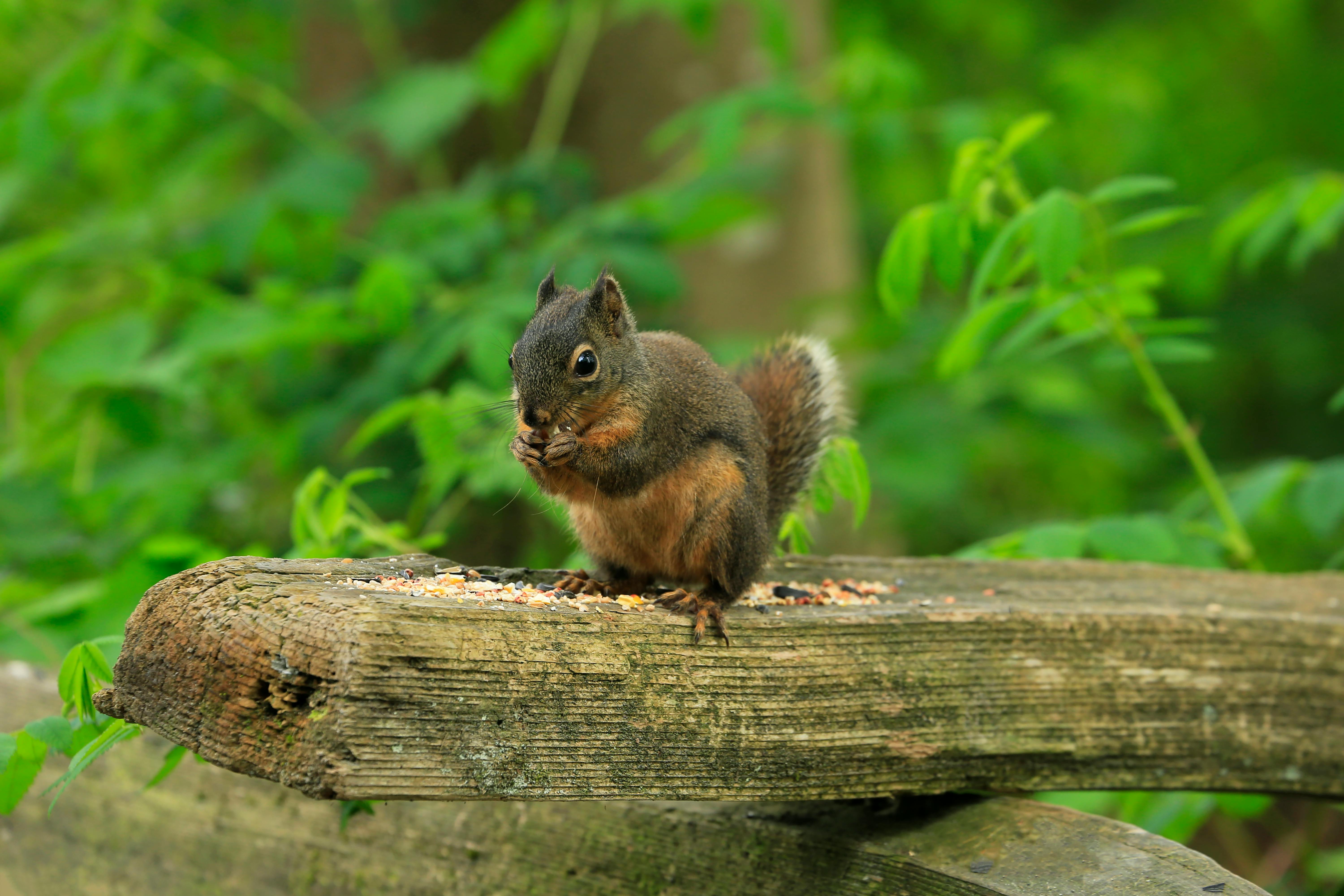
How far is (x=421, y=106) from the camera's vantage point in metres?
3.39

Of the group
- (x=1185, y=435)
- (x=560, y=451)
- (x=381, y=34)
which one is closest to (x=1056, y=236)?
(x=1185, y=435)

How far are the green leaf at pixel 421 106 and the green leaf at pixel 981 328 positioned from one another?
5.69ft

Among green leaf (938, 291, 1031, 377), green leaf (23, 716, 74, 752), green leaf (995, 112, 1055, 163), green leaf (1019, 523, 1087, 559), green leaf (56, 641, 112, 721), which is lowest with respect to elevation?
green leaf (23, 716, 74, 752)

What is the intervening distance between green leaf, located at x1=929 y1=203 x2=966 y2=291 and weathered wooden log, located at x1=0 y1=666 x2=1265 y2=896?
92 centimetres

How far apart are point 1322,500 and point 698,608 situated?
4.60 feet

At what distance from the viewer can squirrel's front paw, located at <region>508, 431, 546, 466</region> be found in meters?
1.86

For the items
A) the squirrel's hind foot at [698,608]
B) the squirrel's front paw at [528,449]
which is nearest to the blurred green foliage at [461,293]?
the squirrel's front paw at [528,449]

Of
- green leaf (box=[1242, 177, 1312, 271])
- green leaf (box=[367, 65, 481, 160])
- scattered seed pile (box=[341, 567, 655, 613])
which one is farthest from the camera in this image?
green leaf (box=[367, 65, 481, 160])

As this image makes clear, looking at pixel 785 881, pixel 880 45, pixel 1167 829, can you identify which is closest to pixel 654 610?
pixel 785 881

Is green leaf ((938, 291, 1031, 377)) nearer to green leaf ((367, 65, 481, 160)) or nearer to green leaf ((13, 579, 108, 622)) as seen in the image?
green leaf ((13, 579, 108, 622))

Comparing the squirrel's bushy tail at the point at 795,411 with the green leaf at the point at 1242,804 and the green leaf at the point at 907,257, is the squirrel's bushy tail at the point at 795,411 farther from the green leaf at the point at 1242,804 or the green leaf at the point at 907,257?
the green leaf at the point at 1242,804

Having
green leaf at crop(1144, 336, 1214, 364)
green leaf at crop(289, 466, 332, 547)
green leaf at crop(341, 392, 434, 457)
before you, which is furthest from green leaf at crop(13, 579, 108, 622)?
green leaf at crop(1144, 336, 1214, 364)

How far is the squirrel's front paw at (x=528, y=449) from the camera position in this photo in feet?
6.10

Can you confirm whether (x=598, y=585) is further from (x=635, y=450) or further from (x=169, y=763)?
(x=169, y=763)
